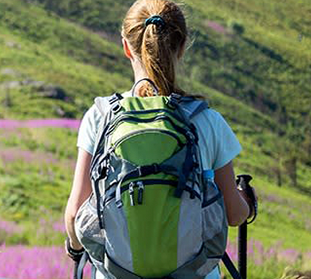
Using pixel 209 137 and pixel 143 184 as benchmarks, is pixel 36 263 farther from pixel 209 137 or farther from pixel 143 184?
pixel 143 184

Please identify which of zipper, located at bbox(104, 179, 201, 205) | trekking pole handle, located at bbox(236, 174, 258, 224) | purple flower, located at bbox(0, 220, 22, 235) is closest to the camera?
zipper, located at bbox(104, 179, 201, 205)

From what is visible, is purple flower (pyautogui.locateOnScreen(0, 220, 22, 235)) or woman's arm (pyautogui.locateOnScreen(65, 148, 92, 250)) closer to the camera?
woman's arm (pyautogui.locateOnScreen(65, 148, 92, 250))

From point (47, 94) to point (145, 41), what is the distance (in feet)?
31.1

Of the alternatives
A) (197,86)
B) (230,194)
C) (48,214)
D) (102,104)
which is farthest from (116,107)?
(197,86)

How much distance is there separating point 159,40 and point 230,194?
0.47 meters

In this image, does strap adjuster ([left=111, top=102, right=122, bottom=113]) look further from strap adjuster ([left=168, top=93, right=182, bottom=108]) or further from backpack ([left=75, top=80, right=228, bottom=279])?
strap adjuster ([left=168, top=93, right=182, bottom=108])

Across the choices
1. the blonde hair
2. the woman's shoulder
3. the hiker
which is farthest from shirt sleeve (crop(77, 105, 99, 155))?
the woman's shoulder

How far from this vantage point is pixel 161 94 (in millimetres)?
2285

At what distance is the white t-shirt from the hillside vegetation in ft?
20.8

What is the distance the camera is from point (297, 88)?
13977 millimetres

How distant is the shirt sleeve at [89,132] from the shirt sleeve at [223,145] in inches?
13.2

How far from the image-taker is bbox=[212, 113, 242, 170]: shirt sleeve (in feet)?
7.51

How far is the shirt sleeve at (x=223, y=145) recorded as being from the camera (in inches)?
90.1

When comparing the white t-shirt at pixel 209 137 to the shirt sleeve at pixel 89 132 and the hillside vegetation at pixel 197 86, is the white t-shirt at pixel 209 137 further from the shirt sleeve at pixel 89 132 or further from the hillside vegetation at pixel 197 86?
the hillside vegetation at pixel 197 86
